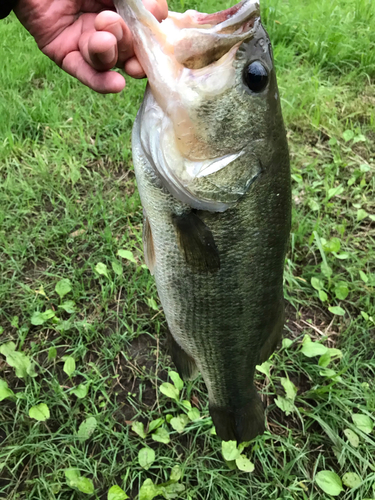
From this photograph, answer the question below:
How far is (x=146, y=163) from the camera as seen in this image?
Answer: 4.03 feet

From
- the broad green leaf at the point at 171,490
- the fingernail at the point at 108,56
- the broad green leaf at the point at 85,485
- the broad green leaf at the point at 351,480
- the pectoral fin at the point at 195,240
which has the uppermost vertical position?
the fingernail at the point at 108,56

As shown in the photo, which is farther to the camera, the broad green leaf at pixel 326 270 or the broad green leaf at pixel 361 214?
the broad green leaf at pixel 361 214

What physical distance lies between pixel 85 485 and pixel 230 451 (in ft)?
2.15

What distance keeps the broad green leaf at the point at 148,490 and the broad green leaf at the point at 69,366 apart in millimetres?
632

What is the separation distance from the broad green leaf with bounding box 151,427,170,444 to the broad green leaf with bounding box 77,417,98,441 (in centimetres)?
29

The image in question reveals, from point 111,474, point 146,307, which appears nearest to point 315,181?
point 146,307

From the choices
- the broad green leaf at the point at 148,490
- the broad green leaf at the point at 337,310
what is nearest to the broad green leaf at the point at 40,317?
the broad green leaf at the point at 148,490

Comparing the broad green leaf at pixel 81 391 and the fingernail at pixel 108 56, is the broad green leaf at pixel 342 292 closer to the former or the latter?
the broad green leaf at pixel 81 391

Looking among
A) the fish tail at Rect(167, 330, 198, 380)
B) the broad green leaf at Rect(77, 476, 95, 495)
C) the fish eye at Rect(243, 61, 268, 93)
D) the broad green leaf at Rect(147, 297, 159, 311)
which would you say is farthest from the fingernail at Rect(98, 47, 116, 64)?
the broad green leaf at Rect(77, 476, 95, 495)

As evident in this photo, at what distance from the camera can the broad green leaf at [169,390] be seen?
2.01m

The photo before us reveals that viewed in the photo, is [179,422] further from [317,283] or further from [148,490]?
[317,283]

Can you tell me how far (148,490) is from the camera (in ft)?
5.77

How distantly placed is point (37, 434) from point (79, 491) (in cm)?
33

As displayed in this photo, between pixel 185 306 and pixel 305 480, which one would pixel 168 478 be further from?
pixel 185 306
